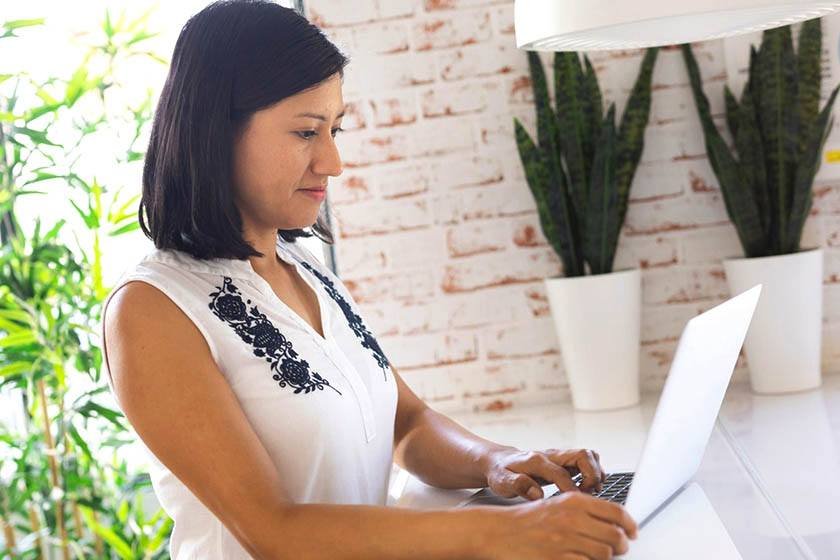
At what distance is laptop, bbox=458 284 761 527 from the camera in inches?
44.8

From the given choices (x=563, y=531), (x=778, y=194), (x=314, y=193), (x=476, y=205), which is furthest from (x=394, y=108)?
(x=563, y=531)

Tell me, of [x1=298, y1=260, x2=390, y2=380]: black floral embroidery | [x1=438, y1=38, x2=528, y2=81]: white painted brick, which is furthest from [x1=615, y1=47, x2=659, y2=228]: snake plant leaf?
[x1=298, y1=260, x2=390, y2=380]: black floral embroidery

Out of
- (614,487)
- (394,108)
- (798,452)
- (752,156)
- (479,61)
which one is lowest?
(798,452)

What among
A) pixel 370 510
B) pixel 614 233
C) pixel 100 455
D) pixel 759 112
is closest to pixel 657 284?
pixel 614 233

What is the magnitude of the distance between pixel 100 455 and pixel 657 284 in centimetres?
180

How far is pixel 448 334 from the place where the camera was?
10.8 ft

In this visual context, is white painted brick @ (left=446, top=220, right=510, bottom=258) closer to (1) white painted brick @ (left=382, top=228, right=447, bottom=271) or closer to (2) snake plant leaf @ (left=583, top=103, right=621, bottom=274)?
(1) white painted brick @ (left=382, top=228, right=447, bottom=271)


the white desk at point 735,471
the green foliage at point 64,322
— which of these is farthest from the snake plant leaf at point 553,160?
the green foliage at point 64,322

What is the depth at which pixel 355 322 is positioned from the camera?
1797 mm

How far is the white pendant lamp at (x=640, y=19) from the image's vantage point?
1.17m

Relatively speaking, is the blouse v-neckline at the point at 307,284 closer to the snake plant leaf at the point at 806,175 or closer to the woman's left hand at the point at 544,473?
the woman's left hand at the point at 544,473

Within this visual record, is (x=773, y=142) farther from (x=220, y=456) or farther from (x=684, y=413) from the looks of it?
(x=220, y=456)

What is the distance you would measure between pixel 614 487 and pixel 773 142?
1856mm

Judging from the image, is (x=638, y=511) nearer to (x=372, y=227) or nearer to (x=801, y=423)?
(x=801, y=423)
